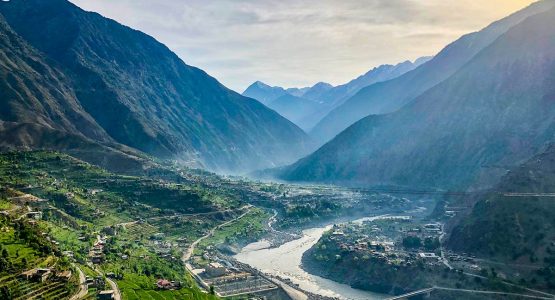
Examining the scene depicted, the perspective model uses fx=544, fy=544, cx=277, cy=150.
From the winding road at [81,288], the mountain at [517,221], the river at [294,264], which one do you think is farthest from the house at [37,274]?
the mountain at [517,221]

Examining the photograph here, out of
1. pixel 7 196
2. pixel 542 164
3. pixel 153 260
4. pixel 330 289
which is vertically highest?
pixel 542 164

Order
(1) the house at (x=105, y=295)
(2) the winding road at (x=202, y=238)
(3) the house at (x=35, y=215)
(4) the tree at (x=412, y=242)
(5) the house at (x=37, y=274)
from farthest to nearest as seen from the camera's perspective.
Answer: (4) the tree at (x=412, y=242) < (2) the winding road at (x=202, y=238) < (3) the house at (x=35, y=215) < (1) the house at (x=105, y=295) < (5) the house at (x=37, y=274)

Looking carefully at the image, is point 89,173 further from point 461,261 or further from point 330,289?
point 461,261

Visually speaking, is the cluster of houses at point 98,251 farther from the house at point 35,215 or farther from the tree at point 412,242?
the tree at point 412,242

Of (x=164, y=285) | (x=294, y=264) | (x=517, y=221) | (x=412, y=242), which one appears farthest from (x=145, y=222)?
(x=517, y=221)

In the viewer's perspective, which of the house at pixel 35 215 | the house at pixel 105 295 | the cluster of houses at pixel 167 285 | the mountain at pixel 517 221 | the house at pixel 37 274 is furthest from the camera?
the mountain at pixel 517 221

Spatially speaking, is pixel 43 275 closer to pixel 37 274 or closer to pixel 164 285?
pixel 37 274

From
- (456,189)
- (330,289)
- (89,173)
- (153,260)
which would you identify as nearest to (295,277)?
(330,289)

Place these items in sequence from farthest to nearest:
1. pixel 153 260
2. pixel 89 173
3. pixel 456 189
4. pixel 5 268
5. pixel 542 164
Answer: pixel 456 189 → pixel 89 173 → pixel 542 164 → pixel 153 260 → pixel 5 268
